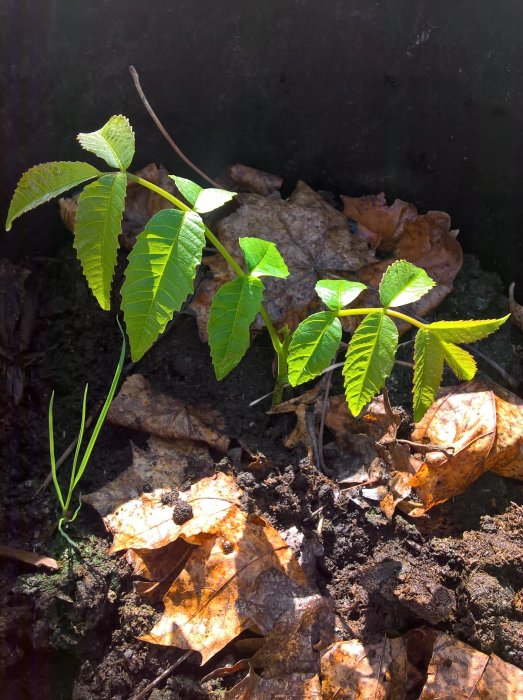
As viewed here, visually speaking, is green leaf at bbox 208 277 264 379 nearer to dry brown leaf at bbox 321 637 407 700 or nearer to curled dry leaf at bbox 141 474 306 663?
curled dry leaf at bbox 141 474 306 663

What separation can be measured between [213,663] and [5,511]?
651mm

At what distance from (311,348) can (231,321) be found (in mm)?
180

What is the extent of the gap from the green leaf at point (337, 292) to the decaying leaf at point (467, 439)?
58 cm

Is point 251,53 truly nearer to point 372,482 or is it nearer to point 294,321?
point 294,321

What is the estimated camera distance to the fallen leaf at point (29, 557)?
147 cm

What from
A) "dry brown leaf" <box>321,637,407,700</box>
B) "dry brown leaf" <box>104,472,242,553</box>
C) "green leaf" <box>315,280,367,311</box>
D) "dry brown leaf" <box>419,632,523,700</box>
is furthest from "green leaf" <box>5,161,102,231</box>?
"dry brown leaf" <box>419,632,523,700</box>

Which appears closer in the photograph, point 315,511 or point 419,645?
point 419,645

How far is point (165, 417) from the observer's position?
1720 mm

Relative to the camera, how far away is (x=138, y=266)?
120cm

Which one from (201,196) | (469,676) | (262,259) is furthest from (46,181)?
(469,676)

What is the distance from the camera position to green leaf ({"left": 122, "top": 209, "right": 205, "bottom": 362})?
1189 millimetres

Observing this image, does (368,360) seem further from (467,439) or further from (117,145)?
(117,145)

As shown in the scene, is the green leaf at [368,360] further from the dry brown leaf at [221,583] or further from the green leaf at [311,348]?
the dry brown leaf at [221,583]

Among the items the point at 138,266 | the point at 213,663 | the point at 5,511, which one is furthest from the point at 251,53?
the point at 213,663
